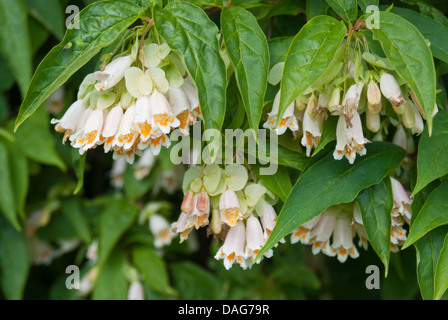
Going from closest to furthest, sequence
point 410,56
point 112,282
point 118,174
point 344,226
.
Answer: point 410,56
point 344,226
point 112,282
point 118,174

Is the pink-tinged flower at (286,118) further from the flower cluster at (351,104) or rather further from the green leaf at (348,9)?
A: the green leaf at (348,9)

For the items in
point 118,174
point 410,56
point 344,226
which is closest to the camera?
point 410,56

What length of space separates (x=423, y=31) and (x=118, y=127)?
464mm

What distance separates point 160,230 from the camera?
5.41ft

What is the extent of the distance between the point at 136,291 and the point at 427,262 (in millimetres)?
933

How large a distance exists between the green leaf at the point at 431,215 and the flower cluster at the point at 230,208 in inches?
8.2

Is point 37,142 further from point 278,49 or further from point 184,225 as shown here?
point 278,49

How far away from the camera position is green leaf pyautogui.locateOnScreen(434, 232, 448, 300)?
0.77 metres

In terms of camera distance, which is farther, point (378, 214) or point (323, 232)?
point (323, 232)

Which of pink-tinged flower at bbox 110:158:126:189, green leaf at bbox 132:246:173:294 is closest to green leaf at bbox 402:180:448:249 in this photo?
green leaf at bbox 132:246:173:294

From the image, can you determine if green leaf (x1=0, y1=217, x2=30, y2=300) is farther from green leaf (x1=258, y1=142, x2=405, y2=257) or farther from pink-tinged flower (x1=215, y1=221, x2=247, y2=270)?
green leaf (x1=258, y1=142, x2=405, y2=257)

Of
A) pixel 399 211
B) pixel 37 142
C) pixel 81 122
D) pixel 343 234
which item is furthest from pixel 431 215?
pixel 37 142
